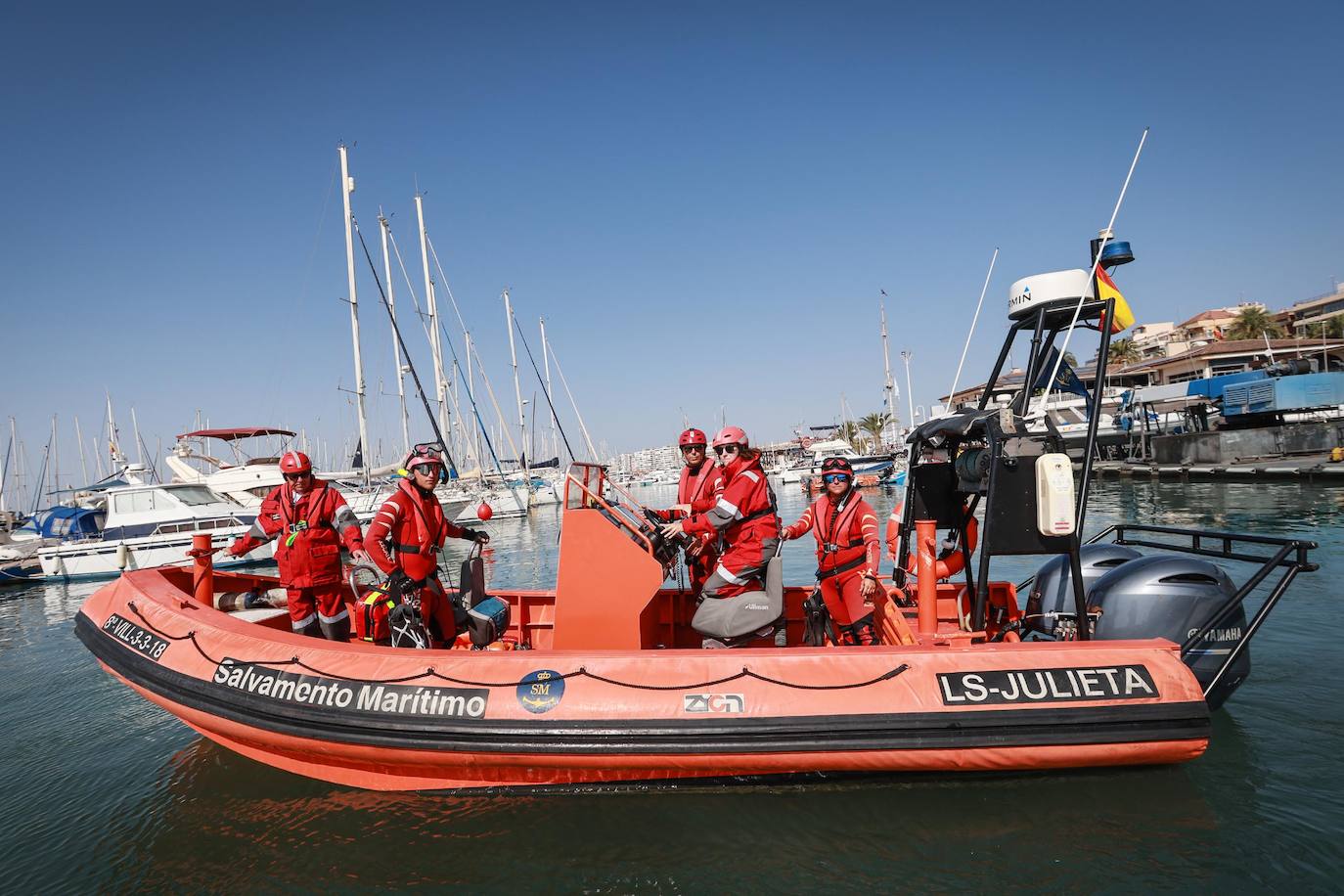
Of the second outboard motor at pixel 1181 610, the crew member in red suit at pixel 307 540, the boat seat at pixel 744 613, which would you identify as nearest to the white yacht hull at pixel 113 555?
the crew member in red suit at pixel 307 540

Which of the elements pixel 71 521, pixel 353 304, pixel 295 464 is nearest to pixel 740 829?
pixel 295 464

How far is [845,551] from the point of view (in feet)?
14.5

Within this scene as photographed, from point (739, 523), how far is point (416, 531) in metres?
2.04

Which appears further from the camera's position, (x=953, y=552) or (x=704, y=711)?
(x=953, y=552)

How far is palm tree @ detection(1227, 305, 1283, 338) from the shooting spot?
4300cm

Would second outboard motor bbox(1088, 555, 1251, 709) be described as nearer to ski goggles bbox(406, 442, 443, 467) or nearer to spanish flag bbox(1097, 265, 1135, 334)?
spanish flag bbox(1097, 265, 1135, 334)

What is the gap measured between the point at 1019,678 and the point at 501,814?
110 inches

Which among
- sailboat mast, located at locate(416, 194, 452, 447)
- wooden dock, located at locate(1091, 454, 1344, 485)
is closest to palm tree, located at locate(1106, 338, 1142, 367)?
wooden dock, located at locate(1091, 454, 1344, 485)

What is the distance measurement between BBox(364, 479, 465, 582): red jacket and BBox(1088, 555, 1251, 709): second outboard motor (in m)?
4.05

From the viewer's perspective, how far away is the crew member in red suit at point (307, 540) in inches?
184

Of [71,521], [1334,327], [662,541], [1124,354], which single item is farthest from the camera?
[1124,354]

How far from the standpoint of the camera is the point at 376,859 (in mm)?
3521

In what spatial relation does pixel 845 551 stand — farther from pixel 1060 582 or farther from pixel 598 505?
pixel 598 505

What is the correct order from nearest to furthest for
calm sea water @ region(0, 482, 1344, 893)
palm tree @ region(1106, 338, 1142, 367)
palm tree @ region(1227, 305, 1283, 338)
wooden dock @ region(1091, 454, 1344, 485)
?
1. calm sea water @ region(0, 482, 1344, 893)
2. wooden dock @ region(1091, 454, 1344, 485)
3. palm tree @ region(1227, 305, 1283, 338)
4. palm tree @ region(1106, 338, 1142, 367)
